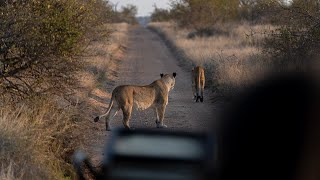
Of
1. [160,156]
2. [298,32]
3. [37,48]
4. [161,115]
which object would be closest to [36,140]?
[37,48]

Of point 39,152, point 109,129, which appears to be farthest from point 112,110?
point 39,152

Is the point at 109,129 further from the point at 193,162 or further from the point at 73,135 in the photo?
the point at 193,162

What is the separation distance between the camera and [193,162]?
2.55 meters

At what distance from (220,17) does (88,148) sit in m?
37.7

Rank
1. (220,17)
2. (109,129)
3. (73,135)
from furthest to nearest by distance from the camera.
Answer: (220,17)
(109,129)
(73,135)

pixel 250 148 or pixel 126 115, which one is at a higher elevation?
pixel 250 148

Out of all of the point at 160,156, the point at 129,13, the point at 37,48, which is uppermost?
the point at 160,156

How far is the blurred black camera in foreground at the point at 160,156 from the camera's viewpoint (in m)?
2.54

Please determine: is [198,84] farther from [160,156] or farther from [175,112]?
[160,156]

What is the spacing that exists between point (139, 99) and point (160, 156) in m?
7.94

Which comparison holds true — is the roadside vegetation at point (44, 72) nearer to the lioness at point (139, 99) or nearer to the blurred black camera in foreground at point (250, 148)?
the lioness at point (139, 99)

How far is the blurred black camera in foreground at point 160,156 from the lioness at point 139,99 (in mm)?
6991

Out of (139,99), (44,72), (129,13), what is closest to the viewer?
(44,72)

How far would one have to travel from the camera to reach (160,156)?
2.59 metres
